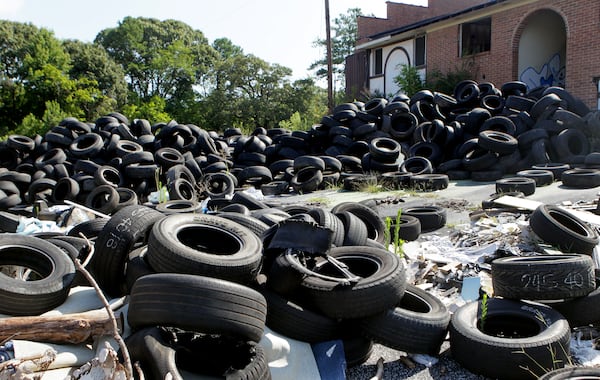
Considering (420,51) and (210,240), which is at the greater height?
(420,51)

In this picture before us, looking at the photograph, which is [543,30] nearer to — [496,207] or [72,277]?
[496,207]

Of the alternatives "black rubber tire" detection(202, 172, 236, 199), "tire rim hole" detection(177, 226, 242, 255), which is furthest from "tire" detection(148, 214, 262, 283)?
"black rubber tire" detection(202, 172, 236, 199)

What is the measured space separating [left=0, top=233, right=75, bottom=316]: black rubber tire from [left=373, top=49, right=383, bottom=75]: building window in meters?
24.8

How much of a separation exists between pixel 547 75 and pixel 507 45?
7.56ft

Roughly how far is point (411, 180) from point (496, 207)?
327cm

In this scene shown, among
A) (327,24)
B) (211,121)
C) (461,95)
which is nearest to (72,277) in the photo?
(461,95)

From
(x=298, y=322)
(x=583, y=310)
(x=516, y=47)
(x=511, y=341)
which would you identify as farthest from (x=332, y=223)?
(x=516, y=47)

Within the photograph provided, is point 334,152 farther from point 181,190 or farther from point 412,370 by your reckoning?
point 412,370

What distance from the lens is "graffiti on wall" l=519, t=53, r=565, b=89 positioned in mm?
19906

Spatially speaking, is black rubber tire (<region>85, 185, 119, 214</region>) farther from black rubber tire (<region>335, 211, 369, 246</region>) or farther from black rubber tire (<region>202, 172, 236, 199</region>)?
black rubber tire (<region>335, 211, 369, 246</region>)

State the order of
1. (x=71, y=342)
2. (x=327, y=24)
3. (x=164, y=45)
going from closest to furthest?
(x=71, y=342), (x=327, y=24), (x=164, y=45)

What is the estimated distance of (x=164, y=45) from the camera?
157 feet

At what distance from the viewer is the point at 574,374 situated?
3.04 metres

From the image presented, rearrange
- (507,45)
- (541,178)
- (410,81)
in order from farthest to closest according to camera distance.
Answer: (410,81) → (507,45) → (541,178)
